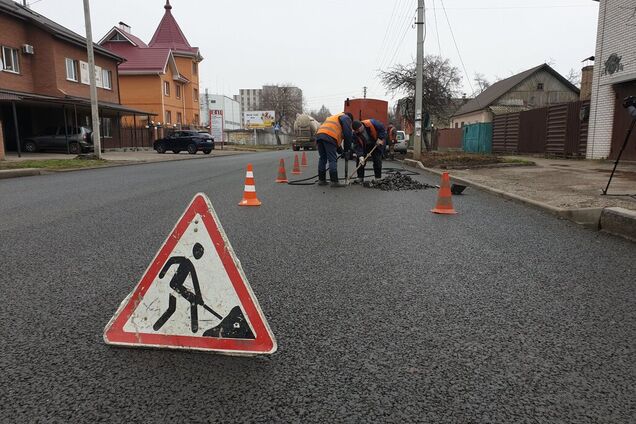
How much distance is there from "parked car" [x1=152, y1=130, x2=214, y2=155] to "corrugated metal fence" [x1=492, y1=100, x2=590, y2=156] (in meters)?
18.4

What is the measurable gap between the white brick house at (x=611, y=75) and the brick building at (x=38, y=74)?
2435 centimetres

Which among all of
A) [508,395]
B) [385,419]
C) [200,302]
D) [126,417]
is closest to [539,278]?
[508,395]

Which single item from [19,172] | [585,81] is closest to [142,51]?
[19,172]

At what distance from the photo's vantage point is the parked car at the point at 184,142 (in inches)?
1266

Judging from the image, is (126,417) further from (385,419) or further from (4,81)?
(4,81)

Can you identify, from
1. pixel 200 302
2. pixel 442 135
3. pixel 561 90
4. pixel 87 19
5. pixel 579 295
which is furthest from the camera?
pixel 442 135

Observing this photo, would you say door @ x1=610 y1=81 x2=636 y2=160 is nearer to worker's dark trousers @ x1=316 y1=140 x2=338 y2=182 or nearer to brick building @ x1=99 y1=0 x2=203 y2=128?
worker's dark trousers @ x1=316 y1=140 x2=338 y2=182

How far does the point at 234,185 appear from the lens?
39.2 feet

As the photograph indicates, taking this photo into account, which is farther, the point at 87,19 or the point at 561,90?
the point at 561,90

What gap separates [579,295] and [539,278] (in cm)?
46

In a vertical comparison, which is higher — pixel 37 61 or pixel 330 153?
pixel 37 61

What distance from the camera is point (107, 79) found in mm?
35000

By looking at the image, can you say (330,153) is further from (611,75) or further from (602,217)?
(611,75)

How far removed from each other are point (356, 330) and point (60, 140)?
28151 millimetres
